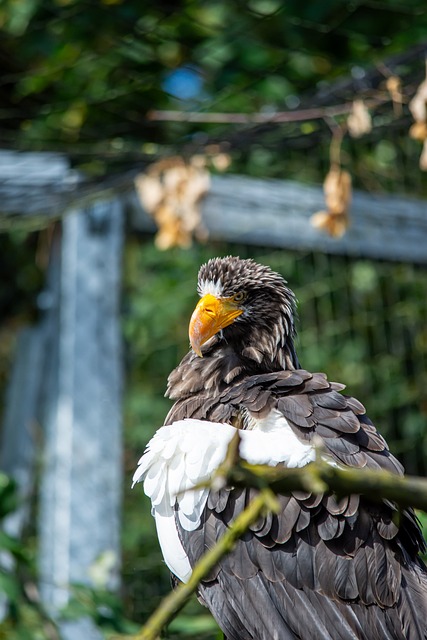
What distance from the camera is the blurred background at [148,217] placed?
99.1 inches

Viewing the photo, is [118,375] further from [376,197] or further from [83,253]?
[376,197]

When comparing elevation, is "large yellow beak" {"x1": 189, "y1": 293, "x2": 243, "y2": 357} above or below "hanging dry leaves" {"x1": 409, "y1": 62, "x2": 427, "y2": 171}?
below

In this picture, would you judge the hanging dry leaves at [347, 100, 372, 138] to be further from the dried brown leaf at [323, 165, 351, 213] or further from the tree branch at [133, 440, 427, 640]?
the tree branch at [133, 440, 427, 640]

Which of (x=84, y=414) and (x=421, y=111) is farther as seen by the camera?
(x=84, y=414)

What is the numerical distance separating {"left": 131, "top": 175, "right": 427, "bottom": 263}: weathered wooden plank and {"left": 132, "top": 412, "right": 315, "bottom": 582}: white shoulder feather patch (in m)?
1.51

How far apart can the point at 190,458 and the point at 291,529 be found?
0.22 m

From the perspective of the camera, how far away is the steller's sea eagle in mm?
1510

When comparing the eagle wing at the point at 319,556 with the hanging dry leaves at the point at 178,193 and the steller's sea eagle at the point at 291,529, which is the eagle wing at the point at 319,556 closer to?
the steller's sea eagle at the point at 291,529

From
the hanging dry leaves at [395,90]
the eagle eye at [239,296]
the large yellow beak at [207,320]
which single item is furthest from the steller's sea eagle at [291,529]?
the hanging dry leaves at [395,90]

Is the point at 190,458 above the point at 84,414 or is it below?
above

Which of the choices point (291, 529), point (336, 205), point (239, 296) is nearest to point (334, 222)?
point (336, 205)

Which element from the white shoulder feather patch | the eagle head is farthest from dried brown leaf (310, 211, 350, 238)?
the white shoulder feather patch

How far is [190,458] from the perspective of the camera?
160 centimetres

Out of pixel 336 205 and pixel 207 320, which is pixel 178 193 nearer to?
pixel 336 205
